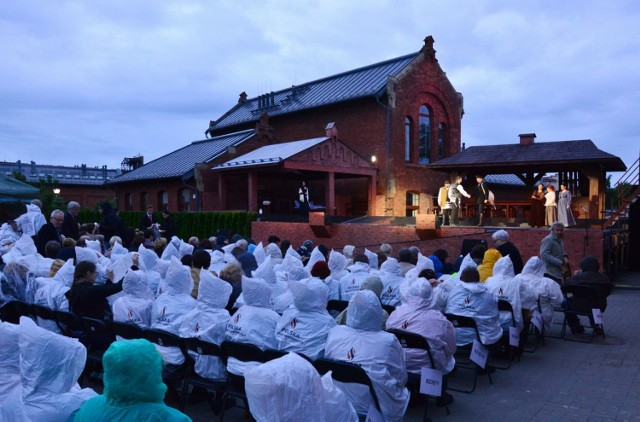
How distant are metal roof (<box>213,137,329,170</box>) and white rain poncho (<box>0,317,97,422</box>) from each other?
19.1 meters

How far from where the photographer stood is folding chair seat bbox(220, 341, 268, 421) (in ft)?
14.9

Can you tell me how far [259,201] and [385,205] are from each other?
23.8 feet

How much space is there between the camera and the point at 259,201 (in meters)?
28.9

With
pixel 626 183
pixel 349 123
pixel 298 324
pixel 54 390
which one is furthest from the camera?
pixel 349 123

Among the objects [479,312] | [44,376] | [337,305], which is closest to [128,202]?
[337,305]

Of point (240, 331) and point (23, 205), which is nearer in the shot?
point (240, 331)

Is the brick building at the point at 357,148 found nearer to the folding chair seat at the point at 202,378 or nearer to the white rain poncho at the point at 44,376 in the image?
the folding chair seat at the point at 202,378

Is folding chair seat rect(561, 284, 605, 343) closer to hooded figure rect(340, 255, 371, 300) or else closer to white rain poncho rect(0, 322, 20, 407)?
hooded figure rect(340, 255, 371, 300)

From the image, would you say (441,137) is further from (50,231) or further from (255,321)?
(255,321)


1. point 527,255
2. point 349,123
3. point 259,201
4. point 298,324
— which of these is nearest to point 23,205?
point 259,201

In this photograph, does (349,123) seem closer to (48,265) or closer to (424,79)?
(424,79)

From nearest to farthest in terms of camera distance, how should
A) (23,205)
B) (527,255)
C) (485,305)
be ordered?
(485,305), (527,255), (23,205)

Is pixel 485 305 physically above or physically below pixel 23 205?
below

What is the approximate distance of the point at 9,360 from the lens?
3.27m
